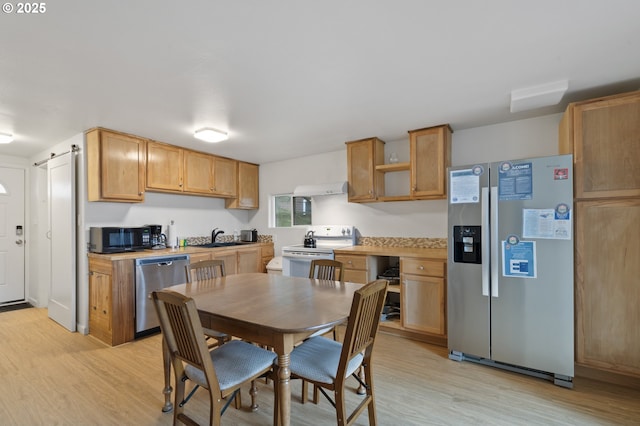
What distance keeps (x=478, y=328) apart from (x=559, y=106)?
2179 millimetres

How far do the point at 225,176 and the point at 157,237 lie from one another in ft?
4.39

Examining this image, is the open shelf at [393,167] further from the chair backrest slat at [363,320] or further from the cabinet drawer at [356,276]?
the chair backrest slat at [363,320]

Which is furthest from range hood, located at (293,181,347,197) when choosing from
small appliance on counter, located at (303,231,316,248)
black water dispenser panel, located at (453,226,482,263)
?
black water dispenser panel, located at (453,226,482,263)

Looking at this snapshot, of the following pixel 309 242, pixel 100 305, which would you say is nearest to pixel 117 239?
pixel 100 305

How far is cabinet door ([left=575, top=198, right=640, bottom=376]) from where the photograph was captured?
219 cm

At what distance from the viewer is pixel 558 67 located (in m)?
2.06

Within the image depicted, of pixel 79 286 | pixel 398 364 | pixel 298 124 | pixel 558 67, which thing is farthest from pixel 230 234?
pixel 558 67

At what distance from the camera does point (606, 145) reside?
2277 millimetres

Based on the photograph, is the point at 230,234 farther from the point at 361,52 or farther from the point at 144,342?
the point at 361,52

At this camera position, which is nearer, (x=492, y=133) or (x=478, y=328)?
(x=478, y=328)

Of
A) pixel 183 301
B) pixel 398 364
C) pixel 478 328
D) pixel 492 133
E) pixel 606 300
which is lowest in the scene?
pixel 398 364

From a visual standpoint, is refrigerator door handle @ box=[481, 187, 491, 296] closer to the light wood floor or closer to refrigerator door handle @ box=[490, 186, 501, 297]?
refrigerator door handle @ box=[490, 186, 501, 297]

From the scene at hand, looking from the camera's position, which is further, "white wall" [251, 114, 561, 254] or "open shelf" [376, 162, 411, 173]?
"open shelf" [376, 162, 411, 173]

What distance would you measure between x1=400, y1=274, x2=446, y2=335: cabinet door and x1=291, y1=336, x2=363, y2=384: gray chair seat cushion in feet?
4.85
